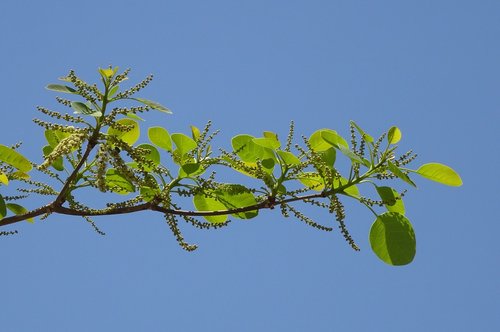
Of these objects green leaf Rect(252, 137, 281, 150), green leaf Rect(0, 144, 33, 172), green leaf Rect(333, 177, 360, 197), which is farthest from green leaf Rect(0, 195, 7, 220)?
green leaf Rect(333, 177, 360, 197)

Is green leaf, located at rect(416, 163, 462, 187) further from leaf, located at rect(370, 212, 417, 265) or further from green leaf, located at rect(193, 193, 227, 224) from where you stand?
green leaf, located at rect(193, 193, 227, 224)

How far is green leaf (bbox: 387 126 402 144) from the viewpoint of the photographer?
3.45 m

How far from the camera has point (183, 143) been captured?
352 cm

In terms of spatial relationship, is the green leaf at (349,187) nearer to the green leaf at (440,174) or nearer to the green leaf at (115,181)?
the green leaf at (440,174)

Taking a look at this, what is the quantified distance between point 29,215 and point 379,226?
175 centimetres

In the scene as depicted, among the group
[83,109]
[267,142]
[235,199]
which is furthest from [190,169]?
[83,109]

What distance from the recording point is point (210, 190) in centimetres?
350

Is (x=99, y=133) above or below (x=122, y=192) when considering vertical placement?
below

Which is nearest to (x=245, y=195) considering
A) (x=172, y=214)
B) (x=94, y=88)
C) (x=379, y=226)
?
(x=172, y=214)

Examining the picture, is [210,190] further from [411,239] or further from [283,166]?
[411,239]

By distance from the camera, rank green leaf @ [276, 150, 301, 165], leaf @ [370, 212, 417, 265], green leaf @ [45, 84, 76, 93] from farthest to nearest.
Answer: leaf @ [370, 212, 417, 265] → green leaf @ [276, 150, 301, 165] → green leaf @ [45, 84, 76, 93]

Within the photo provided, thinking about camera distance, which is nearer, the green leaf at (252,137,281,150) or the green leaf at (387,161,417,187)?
the green leaf at (387,161,417,187)

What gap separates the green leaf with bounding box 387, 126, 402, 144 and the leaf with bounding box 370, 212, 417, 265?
1.28 ft

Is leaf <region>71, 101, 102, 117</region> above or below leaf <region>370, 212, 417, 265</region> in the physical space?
above
